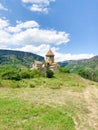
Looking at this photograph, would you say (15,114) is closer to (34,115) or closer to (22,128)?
(34,115)

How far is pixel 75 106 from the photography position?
22750mm

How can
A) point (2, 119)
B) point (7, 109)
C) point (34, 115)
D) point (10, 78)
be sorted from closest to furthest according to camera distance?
point (2, 119), point (34, 115), point (7, 109), point (10, 78)

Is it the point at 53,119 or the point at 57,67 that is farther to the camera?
the point at 57,67

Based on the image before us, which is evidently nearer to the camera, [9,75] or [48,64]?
[9,75]

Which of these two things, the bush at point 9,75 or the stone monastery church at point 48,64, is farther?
the stone monastery church at point 48,64

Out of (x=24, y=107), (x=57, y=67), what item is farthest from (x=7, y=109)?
(x=57, y=67)

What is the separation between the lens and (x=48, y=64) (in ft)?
322

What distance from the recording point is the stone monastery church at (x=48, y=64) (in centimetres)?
9491

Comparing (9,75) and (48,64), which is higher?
(48,64)

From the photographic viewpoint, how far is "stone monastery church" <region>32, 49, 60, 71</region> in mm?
94912

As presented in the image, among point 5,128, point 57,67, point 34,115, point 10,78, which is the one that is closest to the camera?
point 5,128

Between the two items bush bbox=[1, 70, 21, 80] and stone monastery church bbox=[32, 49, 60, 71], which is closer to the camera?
bush bbox=[1, 70, 21, 80]

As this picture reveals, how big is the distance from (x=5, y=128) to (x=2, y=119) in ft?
6.31

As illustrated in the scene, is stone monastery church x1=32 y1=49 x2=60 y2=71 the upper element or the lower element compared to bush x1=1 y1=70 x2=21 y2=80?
upper
